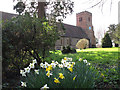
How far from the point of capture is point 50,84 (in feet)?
7.25

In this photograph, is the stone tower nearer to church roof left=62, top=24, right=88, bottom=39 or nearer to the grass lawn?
church roof left=62, top=24, right=88, bottom=39

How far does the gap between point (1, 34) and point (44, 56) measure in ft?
6.08

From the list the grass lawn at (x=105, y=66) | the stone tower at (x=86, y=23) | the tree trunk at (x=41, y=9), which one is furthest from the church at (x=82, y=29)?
the grass lawn at (x=105, y=66)

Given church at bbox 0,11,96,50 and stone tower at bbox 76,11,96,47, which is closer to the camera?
church at bbox 0,11,96,50

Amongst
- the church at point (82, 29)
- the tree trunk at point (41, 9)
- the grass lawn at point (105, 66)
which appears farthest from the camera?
the church at point (82, 29)

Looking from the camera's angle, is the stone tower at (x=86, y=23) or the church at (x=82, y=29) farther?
the stone tower at (x=86, y=23)

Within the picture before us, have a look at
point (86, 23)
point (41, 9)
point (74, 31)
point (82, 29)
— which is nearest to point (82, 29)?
point (82, 29)

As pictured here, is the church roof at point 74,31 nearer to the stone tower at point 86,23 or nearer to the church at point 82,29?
the church at point 82,29

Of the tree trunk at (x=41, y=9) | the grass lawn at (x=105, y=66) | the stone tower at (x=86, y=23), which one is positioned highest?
the stone tower at (x=86, y=23)

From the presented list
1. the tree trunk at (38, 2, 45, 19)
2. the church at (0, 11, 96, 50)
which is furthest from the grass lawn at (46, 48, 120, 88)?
the church at (0, 11, 96, 50)

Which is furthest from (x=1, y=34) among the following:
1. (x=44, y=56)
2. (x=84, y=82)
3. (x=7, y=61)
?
(x=84, y=82)

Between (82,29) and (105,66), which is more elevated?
(82,29)

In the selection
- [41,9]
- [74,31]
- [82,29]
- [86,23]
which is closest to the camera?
[41,9]

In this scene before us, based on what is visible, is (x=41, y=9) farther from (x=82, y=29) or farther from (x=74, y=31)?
(x=82, y=29)
